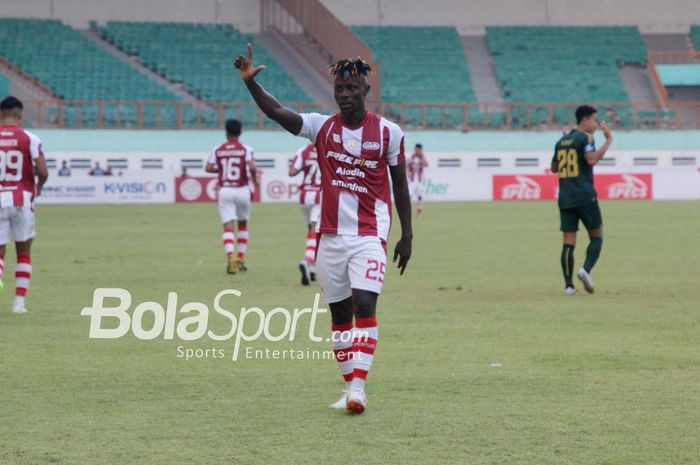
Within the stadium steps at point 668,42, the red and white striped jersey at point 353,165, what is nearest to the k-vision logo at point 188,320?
the red and white striped jersey at point 353,165

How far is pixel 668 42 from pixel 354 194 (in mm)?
56459

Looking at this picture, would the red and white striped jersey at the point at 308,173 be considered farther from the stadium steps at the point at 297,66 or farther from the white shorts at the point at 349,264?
the stadium steps at the point at 297,66

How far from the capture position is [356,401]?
7203mm

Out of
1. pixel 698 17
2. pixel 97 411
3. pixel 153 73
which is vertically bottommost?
pixel 97 411

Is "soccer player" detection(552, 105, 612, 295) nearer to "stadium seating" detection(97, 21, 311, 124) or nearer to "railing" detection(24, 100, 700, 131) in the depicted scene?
"railing" detection(24, 100, 700, 131)

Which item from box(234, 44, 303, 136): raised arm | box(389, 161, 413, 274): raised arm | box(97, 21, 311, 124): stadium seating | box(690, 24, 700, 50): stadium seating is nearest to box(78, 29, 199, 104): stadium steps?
box(97, 21, 311, 124): stadium seating

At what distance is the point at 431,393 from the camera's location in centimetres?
800

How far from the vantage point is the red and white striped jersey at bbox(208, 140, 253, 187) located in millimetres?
18391

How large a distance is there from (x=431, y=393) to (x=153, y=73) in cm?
4692

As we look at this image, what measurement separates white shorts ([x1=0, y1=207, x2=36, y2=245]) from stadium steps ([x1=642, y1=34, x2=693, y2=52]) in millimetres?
52091

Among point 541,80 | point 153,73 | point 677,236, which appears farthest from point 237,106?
point 677,236

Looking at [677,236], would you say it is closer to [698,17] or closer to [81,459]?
[81,459]

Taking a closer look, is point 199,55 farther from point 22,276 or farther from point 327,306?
point 22,276

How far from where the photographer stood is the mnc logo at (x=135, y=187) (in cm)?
4438
